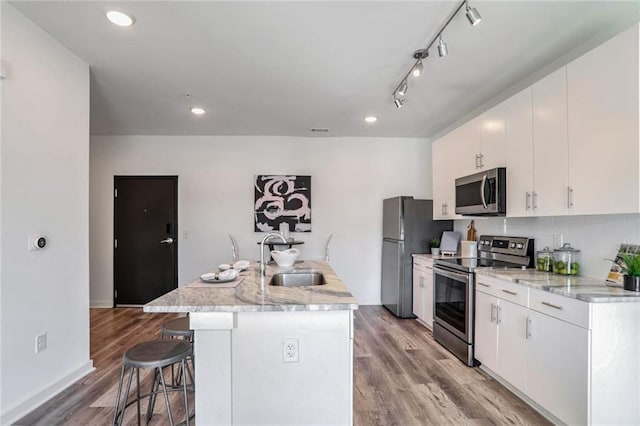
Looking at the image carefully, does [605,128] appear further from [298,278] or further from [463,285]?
[298,278]

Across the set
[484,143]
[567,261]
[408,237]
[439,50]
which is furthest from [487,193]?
[408,237]

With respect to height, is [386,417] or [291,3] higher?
[291,3]

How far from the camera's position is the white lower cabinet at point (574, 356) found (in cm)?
187

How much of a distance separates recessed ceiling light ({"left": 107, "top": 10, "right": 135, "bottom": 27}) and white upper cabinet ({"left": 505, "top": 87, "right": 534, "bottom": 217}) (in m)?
2.85

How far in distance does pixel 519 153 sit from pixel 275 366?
2431mm

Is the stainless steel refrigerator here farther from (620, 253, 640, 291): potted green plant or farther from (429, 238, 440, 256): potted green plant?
(620, 253, 640, 291): potted green plant

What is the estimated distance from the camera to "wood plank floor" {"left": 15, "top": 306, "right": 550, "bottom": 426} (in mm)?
2199

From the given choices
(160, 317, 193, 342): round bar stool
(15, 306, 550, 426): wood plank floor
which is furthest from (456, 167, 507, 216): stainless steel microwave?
(160, 317, 193, 342): round bar stool

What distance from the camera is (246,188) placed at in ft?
16.7

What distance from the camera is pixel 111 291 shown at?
4969 mm

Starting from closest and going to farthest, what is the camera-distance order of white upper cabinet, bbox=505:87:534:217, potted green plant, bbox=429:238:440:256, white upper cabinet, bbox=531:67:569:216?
white upper cabinet, bbox=531:67:569:216 → white upper cabinet, bbox=505:87:534:217 → potted green plant, bbox=429:238:440:256

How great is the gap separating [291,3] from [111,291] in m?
4.75

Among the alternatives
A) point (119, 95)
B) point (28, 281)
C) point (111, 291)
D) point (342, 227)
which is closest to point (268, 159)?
point (342, 227)

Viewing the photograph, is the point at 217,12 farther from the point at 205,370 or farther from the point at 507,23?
the point at 205,370
